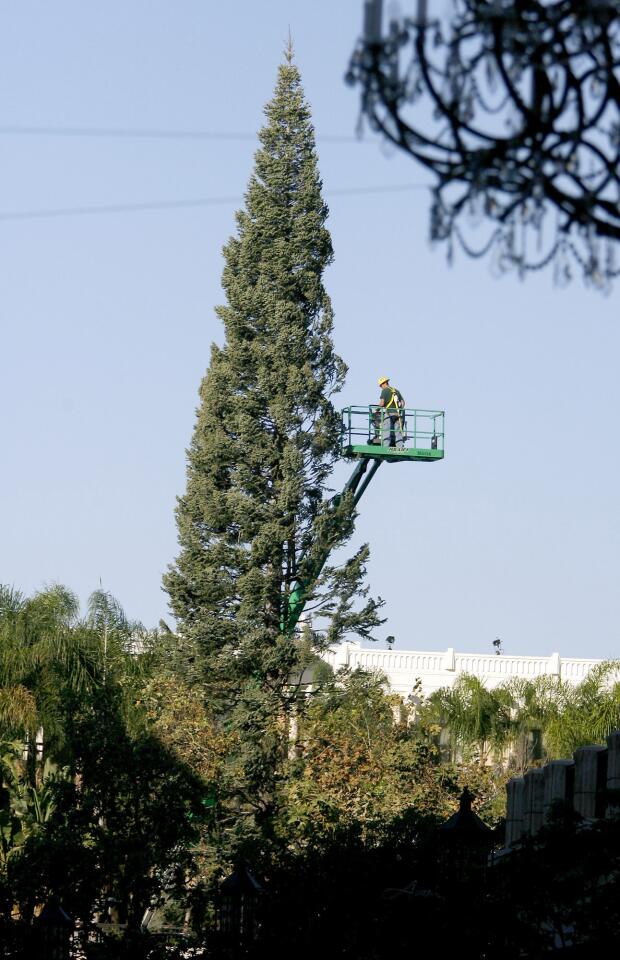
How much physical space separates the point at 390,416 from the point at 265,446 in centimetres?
271

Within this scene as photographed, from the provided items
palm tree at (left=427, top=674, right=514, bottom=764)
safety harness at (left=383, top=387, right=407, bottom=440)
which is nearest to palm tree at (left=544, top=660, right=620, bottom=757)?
palm tree at (left=427, top=674, right=514, bottom=764)

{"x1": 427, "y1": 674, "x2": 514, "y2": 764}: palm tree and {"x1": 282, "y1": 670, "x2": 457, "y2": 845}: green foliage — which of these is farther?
{"x1": 427, "y1": 674, "x2": 514, "y2": 764}: palm tree

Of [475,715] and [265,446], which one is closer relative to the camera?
[265,446]

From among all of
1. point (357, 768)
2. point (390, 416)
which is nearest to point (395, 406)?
point (390, 416)

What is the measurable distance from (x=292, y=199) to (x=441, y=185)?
92.6 ft

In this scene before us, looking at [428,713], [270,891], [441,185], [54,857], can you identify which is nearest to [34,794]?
[54,857]

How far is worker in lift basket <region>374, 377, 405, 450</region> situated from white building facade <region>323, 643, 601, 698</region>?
26.7 ft

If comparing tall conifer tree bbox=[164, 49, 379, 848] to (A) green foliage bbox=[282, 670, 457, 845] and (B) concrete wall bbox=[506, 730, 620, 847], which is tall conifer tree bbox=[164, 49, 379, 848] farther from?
(B) concrete wall bbox=[506, 730, 620, 847]

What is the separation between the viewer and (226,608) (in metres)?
31.6

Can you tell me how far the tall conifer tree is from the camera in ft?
101

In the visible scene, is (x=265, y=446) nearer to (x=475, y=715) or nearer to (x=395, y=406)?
(x=395, y=406)

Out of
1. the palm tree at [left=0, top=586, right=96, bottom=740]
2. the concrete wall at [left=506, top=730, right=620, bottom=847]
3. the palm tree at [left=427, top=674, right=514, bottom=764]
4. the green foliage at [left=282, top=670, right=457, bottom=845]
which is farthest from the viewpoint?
the palm tree at [left=427, top=674, right=514, bottom=764]

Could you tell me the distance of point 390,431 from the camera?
3247cm

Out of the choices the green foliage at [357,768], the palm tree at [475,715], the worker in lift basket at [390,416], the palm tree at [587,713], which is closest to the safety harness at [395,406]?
the worker in lift basket at [390,416]
